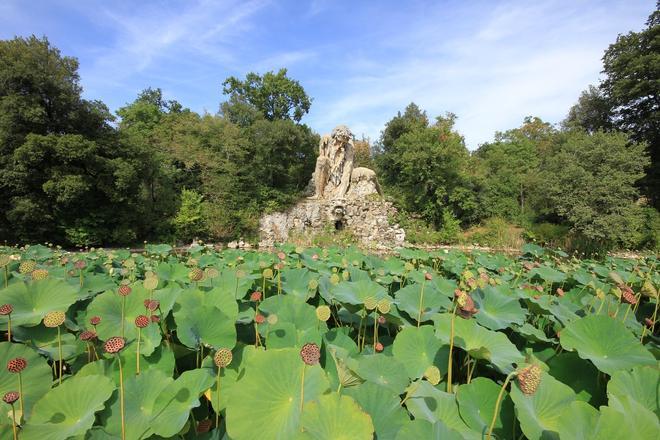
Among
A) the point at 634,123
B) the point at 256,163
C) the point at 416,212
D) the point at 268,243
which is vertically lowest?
the point at 268,243

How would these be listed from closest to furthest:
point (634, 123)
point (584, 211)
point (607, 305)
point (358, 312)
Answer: point (358, 312), point (607, 305), point (584, 211), point (634, 123)

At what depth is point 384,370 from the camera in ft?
2.39

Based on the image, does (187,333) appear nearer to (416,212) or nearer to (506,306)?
(506,306)

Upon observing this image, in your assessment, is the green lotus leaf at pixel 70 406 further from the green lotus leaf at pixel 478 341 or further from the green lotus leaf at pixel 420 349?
the green lotus leaf at pixel 478 341

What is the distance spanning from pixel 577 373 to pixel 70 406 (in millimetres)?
1244

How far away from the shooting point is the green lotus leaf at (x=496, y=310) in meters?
1.13

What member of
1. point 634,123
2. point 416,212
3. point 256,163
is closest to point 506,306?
point 256,163

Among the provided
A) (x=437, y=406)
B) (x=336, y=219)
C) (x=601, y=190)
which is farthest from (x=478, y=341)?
(x=601, y=190)

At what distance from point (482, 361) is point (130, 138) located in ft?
48.7

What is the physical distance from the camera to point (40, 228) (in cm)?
1043

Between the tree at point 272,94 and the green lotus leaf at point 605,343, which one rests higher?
the tree at point 272,94

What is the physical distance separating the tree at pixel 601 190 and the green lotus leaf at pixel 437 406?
Answer: 14067mm

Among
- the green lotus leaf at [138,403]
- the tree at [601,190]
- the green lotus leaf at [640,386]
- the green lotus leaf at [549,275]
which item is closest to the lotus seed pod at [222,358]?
the green lotus leaf at [138,403]

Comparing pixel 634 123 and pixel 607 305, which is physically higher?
pixel 634 123
